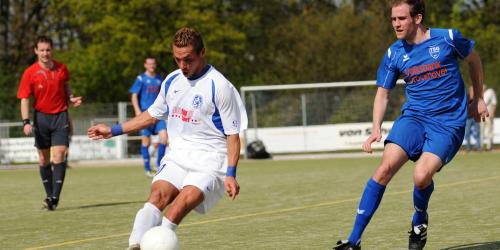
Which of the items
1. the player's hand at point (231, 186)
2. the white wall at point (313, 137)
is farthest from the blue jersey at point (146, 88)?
the player's hand at point (231, 186)

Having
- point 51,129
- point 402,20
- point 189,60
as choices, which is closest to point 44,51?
point 51,129

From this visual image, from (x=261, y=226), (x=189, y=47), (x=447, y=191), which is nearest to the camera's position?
(x=189, y=47)

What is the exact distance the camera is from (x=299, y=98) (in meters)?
30.4

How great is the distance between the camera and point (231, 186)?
675cm

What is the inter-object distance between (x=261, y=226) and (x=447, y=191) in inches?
169

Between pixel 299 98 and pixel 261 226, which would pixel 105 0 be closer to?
pixel 299 98

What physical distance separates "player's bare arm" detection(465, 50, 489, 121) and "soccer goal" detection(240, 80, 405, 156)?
20379 millimetres

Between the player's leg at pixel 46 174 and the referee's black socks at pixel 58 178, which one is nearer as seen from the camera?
the referee's black socks at pixel 58 178

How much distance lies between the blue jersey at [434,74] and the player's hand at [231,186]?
1.65 metres

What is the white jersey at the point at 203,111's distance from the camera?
7004mm

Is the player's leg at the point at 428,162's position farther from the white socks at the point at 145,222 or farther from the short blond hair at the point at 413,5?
the white socks at the point at 145,222

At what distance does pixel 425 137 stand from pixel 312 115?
22.3 metres

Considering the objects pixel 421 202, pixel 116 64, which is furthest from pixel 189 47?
pixel 116 64

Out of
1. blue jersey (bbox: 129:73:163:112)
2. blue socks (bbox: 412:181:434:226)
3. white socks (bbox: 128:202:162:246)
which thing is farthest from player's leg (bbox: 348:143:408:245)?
blue jersey (bbox: 129:73:163:112)
